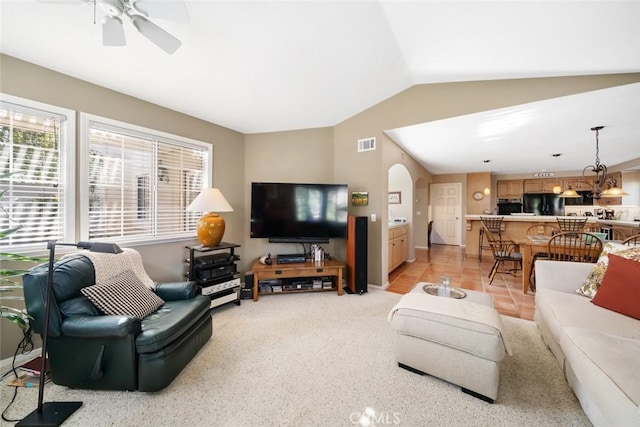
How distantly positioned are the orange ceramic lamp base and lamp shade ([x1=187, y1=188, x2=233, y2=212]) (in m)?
0.16

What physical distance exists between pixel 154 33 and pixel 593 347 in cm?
321

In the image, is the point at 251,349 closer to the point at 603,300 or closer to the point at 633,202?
the point at 603,300

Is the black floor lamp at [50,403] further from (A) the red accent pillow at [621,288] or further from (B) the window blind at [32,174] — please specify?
(A) the red accent pillow at [621,288]

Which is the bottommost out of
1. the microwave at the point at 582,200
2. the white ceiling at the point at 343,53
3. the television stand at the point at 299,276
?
the television stand at the point at 299,276

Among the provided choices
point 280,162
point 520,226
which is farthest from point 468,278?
point 280,162

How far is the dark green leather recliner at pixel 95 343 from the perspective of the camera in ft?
4.93

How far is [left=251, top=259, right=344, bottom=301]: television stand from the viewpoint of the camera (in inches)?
124

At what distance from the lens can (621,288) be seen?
170cm

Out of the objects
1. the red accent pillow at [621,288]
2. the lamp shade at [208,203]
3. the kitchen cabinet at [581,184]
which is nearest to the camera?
the red accent pillow at [621,288]

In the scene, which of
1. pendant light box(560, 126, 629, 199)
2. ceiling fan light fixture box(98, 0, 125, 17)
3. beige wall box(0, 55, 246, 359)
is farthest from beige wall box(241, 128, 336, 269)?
pendant light box(560, 126, 629, 199)

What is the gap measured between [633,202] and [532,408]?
7.97m

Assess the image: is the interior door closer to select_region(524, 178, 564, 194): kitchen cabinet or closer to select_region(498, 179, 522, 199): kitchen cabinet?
select_region(498, 179, 522, 199): kitchen cabinet

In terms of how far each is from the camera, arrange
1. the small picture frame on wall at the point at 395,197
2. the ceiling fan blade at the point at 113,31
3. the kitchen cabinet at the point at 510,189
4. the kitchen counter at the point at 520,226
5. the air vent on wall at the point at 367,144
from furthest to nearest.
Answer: the kitchen cabinet at the point at 510,189, the small picture frame on wall at the point at 395,197, the kitchen counter at the point at 520,226, the air vent on wall at the point at 367,144, the ceiling fan blade at the point at 113,31

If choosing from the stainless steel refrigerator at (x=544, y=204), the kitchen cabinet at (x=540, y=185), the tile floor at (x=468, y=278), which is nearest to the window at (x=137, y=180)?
the tile floor at (x=468, y=278)
